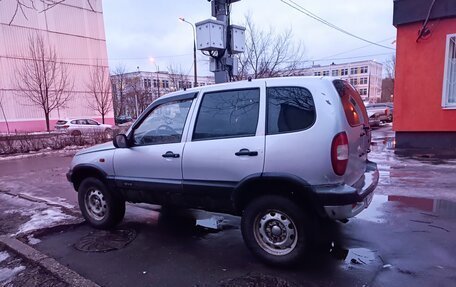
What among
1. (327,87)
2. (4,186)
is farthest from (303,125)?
(4,186)

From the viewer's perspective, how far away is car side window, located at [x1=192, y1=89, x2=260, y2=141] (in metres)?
3.66

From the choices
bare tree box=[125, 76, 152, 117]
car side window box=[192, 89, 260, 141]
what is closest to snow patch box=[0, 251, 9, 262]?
car side window box=[192, 89, 260, 141]

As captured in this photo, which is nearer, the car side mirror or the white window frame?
the car side mirror

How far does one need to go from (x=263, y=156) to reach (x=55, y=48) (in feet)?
119

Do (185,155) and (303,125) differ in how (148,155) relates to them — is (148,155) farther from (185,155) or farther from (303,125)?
(303,125)

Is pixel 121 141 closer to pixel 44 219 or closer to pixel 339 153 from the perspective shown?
pixel 44 219

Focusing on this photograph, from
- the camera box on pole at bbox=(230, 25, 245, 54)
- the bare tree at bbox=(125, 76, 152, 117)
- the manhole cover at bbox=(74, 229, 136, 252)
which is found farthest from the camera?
the bare tree at bbox=(125, 76, 152, 117)

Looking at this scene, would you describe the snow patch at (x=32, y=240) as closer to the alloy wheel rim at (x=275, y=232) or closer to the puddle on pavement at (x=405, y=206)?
the alloy wheel rim at (x=275, y=232)

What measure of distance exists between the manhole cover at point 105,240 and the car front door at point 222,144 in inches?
46.5

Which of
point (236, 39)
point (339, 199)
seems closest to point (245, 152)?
point (339, 199)

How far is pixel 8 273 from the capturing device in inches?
145

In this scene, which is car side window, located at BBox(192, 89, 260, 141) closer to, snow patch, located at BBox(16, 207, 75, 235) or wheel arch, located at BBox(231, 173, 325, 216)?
wheel arch, located at BBox(231, 173, 325, 216)

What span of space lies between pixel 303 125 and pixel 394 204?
10.8 ft

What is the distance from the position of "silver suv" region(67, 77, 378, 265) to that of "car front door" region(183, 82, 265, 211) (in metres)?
0.01
